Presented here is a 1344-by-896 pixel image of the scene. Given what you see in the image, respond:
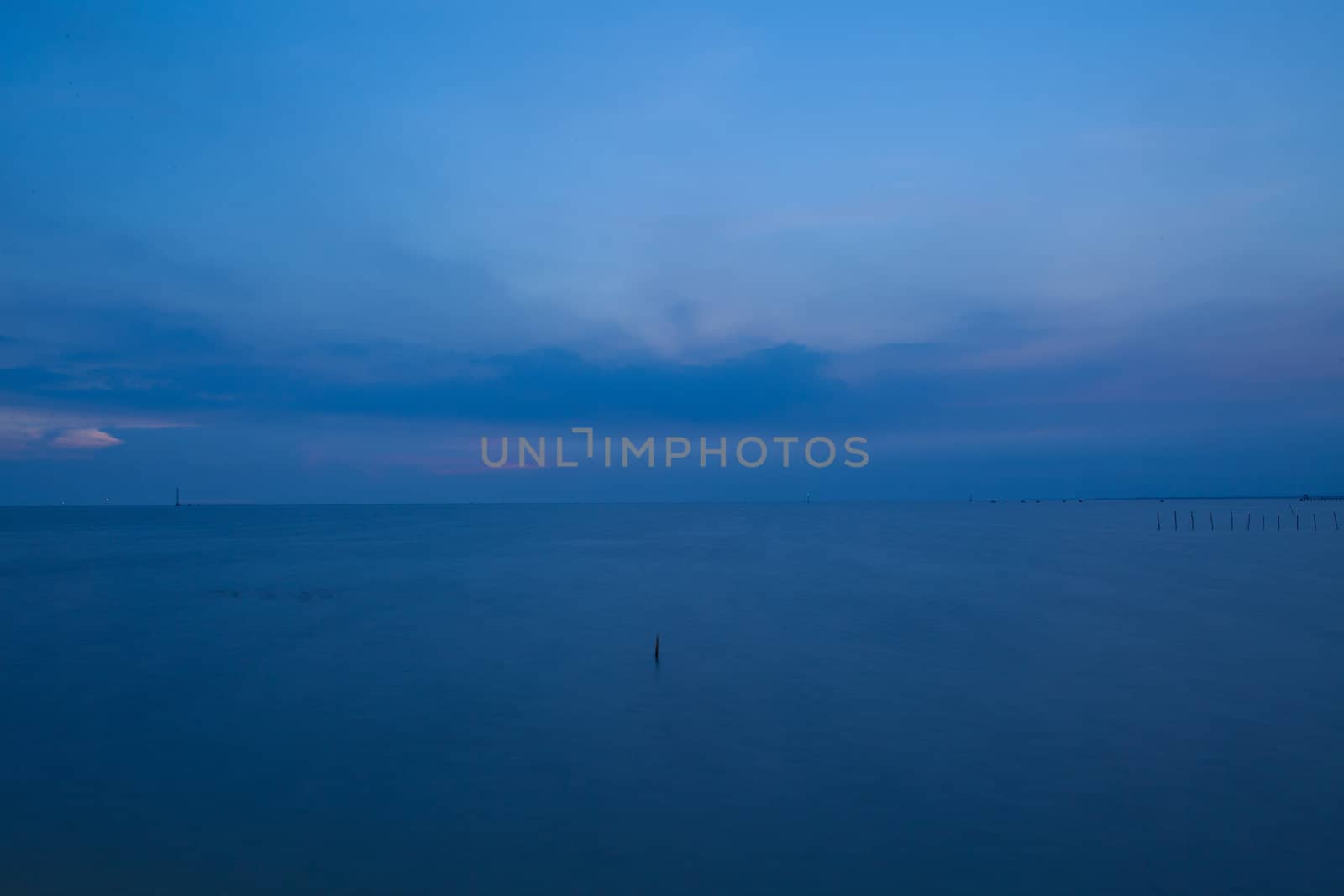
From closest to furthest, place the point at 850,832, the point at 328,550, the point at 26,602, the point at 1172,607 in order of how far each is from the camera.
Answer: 1. the point at 850,832
2. the point at 1172,607
3. the point at 26,602
4. the point at 328,550

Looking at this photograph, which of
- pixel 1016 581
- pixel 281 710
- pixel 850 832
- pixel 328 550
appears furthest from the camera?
pixel 328 550

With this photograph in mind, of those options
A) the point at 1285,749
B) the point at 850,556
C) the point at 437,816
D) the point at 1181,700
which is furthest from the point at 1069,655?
the point at 850,556

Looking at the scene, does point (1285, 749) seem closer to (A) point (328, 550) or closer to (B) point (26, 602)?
(B) point (26, 602)

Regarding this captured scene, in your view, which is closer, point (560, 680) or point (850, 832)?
point (850, 832)

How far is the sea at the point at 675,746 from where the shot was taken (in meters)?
9.69

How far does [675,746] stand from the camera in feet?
46.9

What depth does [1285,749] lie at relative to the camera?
13.9m

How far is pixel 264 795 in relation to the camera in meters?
11.7

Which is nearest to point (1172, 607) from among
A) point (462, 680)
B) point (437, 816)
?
point (462, 680)

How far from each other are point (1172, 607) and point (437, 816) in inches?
1240

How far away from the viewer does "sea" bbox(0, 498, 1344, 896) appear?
9688 mm

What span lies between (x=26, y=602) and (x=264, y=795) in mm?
31790

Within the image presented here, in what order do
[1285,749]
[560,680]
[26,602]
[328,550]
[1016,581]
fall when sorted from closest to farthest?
[1285,749]
[560,680]
[26,602]
[1016,581]
[328,550]

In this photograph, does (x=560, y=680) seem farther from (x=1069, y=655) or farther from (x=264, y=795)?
(x=1069, y=655)
